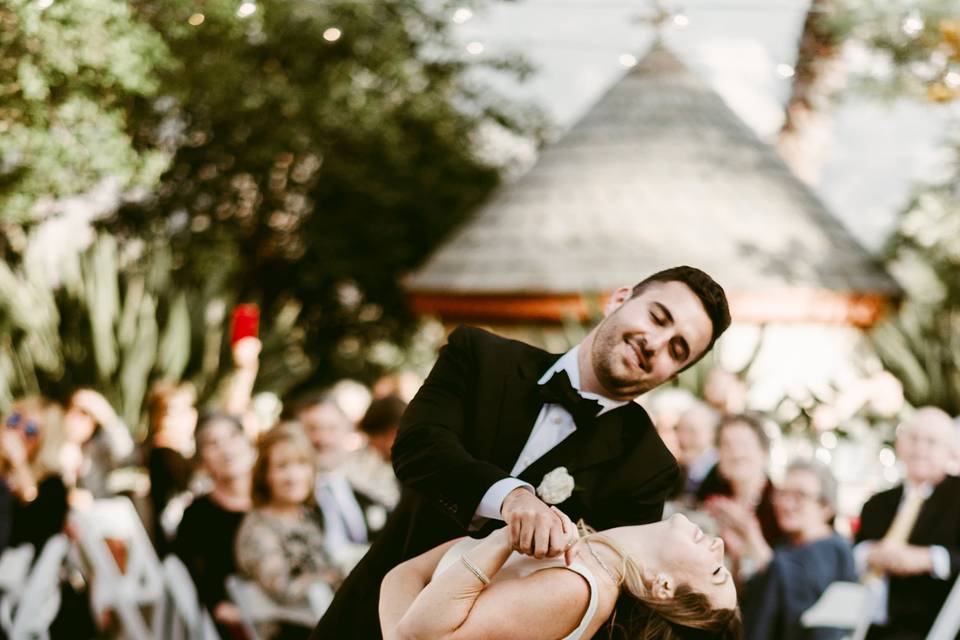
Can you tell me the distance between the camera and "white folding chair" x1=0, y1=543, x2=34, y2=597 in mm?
6688

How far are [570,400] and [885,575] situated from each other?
379 centimetres

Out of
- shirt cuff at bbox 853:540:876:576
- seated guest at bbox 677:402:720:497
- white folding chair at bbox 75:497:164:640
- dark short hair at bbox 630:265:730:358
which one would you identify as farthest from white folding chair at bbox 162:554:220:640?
dark short hair at bbox 630:265:730:358

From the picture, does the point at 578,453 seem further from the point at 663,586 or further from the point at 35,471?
the point at 35,471

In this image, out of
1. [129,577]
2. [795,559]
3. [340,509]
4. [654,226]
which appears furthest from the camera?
[654,226]

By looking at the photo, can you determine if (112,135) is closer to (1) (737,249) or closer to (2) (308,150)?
(1) (737,249)

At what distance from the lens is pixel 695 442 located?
7.16 m

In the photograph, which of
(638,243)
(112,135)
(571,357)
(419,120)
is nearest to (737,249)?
(638,243)

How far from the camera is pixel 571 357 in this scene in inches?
118

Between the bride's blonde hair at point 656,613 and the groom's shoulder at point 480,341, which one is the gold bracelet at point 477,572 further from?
the groom's shoulder at point 480,341

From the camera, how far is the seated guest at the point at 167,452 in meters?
7.20

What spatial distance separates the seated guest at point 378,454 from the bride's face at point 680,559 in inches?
163

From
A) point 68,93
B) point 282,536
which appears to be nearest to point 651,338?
point 282,536

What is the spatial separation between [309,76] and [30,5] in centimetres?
1100

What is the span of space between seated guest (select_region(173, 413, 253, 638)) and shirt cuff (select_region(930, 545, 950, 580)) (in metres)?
2.85
